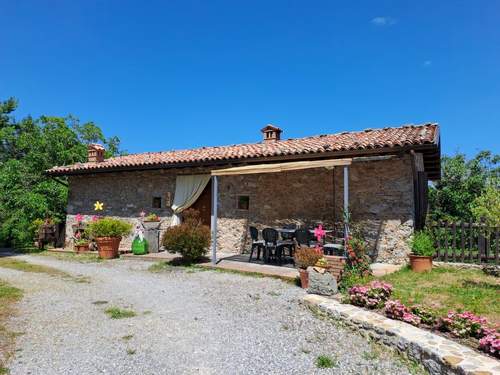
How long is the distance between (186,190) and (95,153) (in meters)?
5.72

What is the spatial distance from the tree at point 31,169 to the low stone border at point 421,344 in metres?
12.6

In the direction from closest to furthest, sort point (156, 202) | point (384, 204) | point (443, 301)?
point (443, 301) < point (384, 204) < point (156, 202)

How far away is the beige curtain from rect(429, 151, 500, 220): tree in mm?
9274

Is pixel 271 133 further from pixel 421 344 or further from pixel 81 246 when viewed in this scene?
pixel 421 344

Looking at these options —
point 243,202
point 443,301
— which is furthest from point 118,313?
point 243,202

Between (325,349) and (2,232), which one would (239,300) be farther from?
(2,232)

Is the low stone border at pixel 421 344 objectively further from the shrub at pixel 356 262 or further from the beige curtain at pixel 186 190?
the beige curtain at pixel 186 190

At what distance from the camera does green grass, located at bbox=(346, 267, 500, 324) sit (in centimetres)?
459

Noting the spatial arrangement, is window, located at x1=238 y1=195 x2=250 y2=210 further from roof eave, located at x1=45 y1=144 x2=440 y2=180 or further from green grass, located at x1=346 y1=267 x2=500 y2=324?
green grass, located at x1=346 y1=267 x2=500 y2=324

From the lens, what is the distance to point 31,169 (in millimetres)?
16125

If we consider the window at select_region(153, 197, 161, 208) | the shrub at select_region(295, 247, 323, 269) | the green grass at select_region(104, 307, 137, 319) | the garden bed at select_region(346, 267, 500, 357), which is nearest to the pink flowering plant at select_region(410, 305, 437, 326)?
the garden bed at select_region(346, 267, 500, 357)

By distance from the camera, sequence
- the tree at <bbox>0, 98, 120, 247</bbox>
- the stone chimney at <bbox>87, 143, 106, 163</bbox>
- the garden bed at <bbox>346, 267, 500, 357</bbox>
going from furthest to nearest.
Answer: the stone chimney at <bbox>87, 143, 106, 163</bbox>
the tree at <bbox>0, 98, 120, 247</bbox>
the garden bed at <bbox>346, 267, 500, 357</bbox>

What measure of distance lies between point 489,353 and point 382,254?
5068mm

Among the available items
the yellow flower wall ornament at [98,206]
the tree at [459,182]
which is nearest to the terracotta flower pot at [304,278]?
the yellow flower wall ornament at [98,206]
